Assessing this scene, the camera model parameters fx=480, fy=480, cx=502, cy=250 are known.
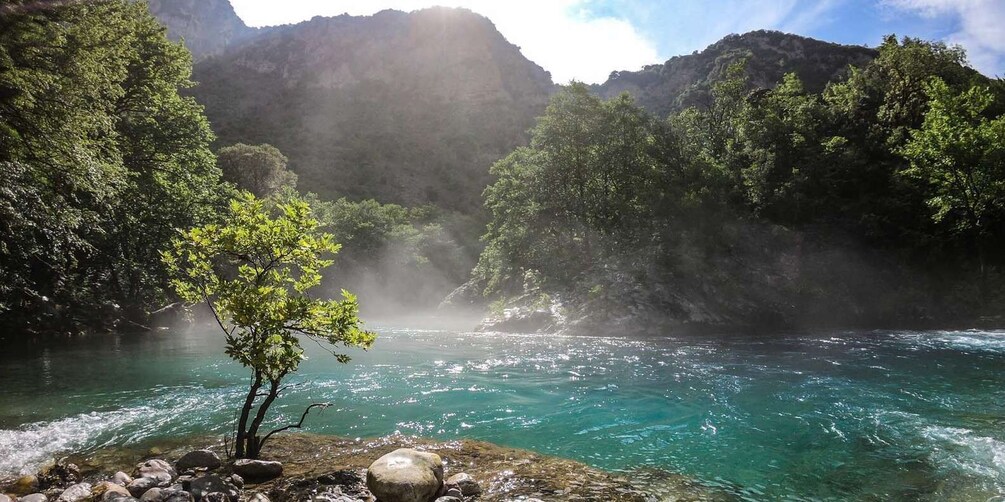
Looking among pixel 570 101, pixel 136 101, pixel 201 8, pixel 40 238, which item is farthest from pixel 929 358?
pixel 201 8

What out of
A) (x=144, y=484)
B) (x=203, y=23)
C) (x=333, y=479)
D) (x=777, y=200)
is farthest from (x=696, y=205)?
(x=203, y=23)

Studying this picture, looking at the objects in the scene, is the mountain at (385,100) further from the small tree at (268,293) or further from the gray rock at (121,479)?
the gray rock at (121,479)

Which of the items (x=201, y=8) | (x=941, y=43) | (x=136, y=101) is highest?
(x=201, y=8)

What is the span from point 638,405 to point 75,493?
33.3 ft

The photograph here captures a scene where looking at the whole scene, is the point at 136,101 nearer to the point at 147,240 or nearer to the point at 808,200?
the point at 147,240

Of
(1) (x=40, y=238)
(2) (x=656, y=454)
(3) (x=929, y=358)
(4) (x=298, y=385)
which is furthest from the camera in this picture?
(1) (x=40, y=238)

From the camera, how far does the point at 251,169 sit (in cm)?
5153

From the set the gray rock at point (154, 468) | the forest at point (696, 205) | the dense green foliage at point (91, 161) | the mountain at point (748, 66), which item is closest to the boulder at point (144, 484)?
the gray rock at point (154, 468)

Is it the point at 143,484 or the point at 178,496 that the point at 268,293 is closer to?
the point at 178,496

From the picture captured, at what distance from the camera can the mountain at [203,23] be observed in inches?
6230

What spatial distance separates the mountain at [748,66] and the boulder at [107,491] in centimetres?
7197

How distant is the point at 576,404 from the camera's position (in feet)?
37.6

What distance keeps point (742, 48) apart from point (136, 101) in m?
109

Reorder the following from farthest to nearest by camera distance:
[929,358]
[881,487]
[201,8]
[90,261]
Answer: [201,8]
[90,261]
[929,358]
[881,487]
